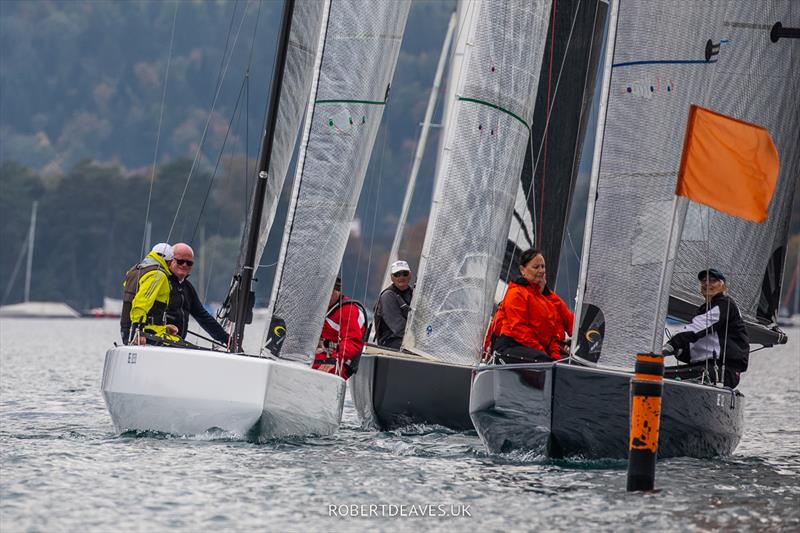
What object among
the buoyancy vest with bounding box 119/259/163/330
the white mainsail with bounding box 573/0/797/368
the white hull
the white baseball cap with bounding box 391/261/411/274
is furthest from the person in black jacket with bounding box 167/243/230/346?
the white mainsail with bounding box 573/0/797/368

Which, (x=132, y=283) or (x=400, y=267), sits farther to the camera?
(x=400, y=267)

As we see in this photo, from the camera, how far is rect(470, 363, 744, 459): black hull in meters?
9.09

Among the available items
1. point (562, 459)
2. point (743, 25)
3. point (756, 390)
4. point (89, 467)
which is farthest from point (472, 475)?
point (756, 390)

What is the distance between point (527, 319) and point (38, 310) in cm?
8164

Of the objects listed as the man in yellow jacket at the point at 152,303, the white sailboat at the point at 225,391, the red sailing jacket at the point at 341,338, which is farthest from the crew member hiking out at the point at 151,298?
the red sailing jacket at the point at 341,338

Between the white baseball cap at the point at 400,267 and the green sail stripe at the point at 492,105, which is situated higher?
the green sail stripe at the point at 492,105

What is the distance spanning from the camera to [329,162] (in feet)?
35.8

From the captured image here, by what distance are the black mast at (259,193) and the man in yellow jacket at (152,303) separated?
0.48m

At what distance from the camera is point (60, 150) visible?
453 ft

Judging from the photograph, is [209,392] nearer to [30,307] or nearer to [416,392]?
[416,392]

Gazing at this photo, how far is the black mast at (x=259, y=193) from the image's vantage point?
10383mm

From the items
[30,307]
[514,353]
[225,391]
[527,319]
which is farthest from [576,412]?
[30,307]

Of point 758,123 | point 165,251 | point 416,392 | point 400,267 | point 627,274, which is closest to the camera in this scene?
point 627,274

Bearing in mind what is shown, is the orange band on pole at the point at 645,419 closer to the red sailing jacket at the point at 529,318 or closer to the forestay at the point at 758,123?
the red sailing jacket at the point at 529,318
